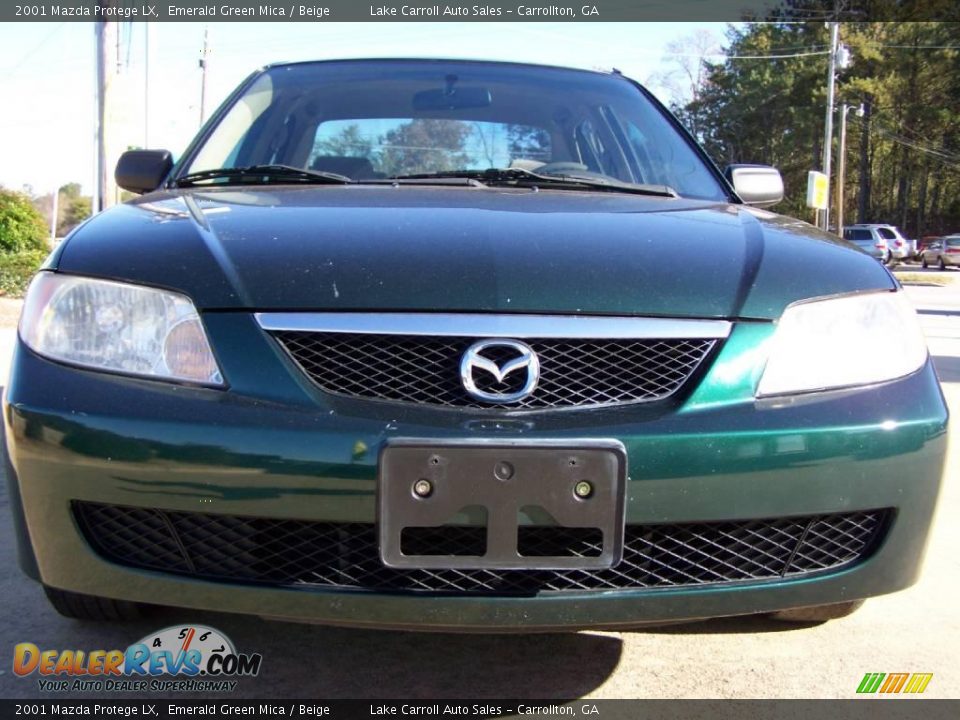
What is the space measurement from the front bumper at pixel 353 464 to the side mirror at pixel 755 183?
125 centimetres

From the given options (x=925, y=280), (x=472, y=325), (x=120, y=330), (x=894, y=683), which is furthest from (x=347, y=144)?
(x=925, y=280)

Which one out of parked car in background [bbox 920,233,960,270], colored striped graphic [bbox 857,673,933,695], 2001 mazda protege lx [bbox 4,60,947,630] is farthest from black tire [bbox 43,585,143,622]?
parked car in background [bbox 920,233,960,270]

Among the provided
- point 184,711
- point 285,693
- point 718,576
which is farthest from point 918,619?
point 184,711

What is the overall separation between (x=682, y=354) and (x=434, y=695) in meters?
0.86

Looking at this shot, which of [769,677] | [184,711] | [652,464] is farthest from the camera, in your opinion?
[769,677]

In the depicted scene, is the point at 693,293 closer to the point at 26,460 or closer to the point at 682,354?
the point at 682,354

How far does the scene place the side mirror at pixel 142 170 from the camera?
2713 mm

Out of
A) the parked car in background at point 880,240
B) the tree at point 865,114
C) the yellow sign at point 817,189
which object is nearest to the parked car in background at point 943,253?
the parked car in background at point 880,240

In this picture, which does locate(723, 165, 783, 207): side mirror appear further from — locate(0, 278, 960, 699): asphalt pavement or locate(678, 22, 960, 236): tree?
locate(678, 22, 960, 236): tree

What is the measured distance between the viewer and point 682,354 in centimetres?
165

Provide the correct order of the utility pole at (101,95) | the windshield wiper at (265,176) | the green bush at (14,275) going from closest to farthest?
1. the windshield wiper at (265,176)
2. the green bush at (14,275)
3. the utility pole at (101,95)

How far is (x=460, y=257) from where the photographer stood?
1.74m

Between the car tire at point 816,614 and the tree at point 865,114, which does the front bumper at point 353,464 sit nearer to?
the car tire at point 816,614

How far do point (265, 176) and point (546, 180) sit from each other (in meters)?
0.76
